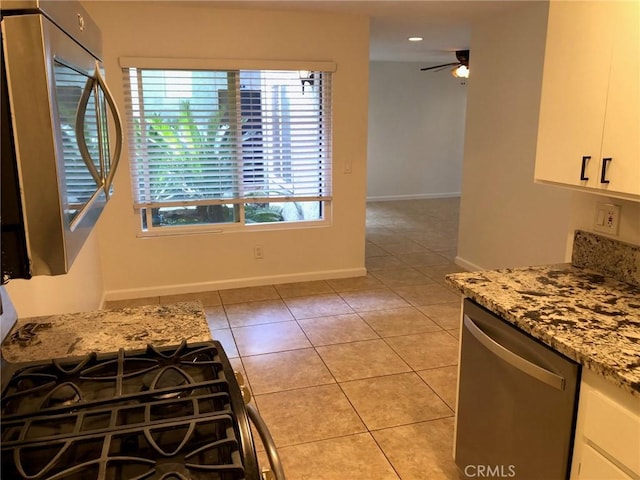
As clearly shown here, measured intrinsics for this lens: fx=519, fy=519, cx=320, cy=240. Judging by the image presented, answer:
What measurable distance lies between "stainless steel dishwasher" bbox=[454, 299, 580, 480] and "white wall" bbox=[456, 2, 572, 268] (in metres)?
2.42

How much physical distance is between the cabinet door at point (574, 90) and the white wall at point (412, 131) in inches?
279

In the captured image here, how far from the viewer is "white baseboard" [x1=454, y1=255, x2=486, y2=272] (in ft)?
16.6

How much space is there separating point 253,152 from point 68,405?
3.66 meters

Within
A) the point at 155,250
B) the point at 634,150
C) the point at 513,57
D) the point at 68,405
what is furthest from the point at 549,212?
the point at 68,405

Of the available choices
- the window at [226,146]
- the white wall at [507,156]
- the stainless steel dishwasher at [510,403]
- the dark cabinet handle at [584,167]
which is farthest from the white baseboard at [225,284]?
the dark cabinet handle at [584,167]

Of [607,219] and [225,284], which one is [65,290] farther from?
[607,219]

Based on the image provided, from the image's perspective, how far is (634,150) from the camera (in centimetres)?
159

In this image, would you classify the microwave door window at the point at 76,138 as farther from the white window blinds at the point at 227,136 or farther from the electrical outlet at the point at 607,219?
the white window blinds at the point at 227,136

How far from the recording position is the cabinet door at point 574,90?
5.62 feet

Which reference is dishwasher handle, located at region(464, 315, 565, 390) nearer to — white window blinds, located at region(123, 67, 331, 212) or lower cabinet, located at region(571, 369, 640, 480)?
lower cabinet, located at region(571, 369, 640, 480)

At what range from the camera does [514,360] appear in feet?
5.25

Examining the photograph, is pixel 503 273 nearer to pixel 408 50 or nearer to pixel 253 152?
pixel 253 152

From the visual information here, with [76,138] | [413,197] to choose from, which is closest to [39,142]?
[76,138]

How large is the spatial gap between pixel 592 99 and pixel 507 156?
9.20 feet
